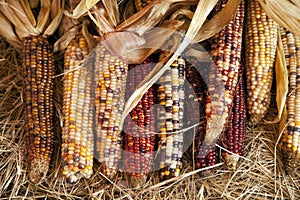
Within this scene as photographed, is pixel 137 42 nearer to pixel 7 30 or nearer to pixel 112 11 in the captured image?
pixel 112 11

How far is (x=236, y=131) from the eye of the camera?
2.04 m

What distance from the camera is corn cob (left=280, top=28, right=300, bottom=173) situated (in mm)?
2014

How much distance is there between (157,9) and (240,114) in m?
0.62

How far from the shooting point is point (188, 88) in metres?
2.05

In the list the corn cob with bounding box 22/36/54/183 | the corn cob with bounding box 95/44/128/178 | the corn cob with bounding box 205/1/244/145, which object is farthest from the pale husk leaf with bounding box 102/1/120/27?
the corn cob with bounding box 205/1/244/145

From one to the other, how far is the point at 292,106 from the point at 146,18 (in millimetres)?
786

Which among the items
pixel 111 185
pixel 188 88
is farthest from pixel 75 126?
pixel 188 88

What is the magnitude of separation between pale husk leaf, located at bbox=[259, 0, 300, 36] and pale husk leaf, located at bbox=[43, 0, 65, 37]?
925mm

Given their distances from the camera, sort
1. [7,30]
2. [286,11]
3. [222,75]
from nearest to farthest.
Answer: [286,11], [222,75], [7,30]

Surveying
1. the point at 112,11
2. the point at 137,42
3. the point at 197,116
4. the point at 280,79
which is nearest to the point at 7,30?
the point at 112,11

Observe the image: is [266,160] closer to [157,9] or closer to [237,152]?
[237,152]

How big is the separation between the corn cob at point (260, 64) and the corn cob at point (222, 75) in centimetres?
10

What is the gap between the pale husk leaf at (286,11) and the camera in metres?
1.88

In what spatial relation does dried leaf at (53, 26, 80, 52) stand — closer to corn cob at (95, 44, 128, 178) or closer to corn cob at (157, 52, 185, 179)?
corn cob at (95, 44, 128, 178)
